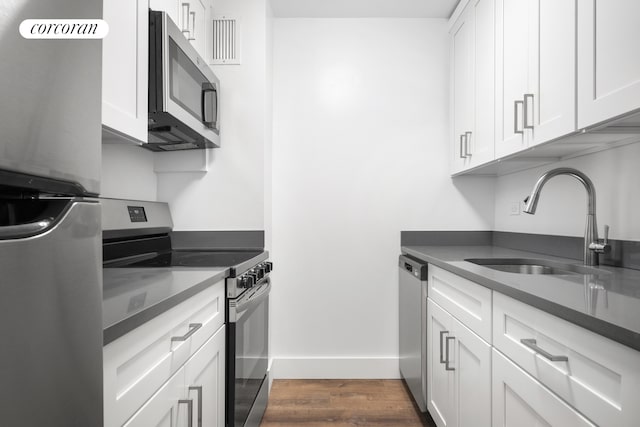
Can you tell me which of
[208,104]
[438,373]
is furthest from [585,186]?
[208,104]

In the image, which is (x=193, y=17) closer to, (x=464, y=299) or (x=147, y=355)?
(x=147, y=355)

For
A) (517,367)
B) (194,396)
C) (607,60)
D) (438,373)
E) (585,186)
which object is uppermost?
(607,60)

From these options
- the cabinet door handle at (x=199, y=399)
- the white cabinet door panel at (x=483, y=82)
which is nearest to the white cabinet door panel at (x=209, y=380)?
the cabinet door handle at (x=199, y=399)

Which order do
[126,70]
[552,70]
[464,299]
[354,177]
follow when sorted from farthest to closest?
[354,177]
[464,299]
[552,70]
[126,70]

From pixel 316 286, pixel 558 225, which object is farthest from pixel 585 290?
pixel 316 286

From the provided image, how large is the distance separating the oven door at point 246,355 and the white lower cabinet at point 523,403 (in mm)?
939

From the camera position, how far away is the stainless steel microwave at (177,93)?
4.80 feet

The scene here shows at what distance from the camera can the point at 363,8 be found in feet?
8.33

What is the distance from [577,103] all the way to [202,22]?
1867 mm

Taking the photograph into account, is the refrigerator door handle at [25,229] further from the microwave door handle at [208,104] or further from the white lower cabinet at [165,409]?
the microwave door handle at [208,104]

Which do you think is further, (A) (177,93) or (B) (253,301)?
(B) (253,301)

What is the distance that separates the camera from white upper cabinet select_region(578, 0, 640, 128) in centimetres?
102

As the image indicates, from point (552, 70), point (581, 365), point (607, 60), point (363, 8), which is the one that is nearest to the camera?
point (581, 365)

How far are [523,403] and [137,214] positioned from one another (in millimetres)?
1807
